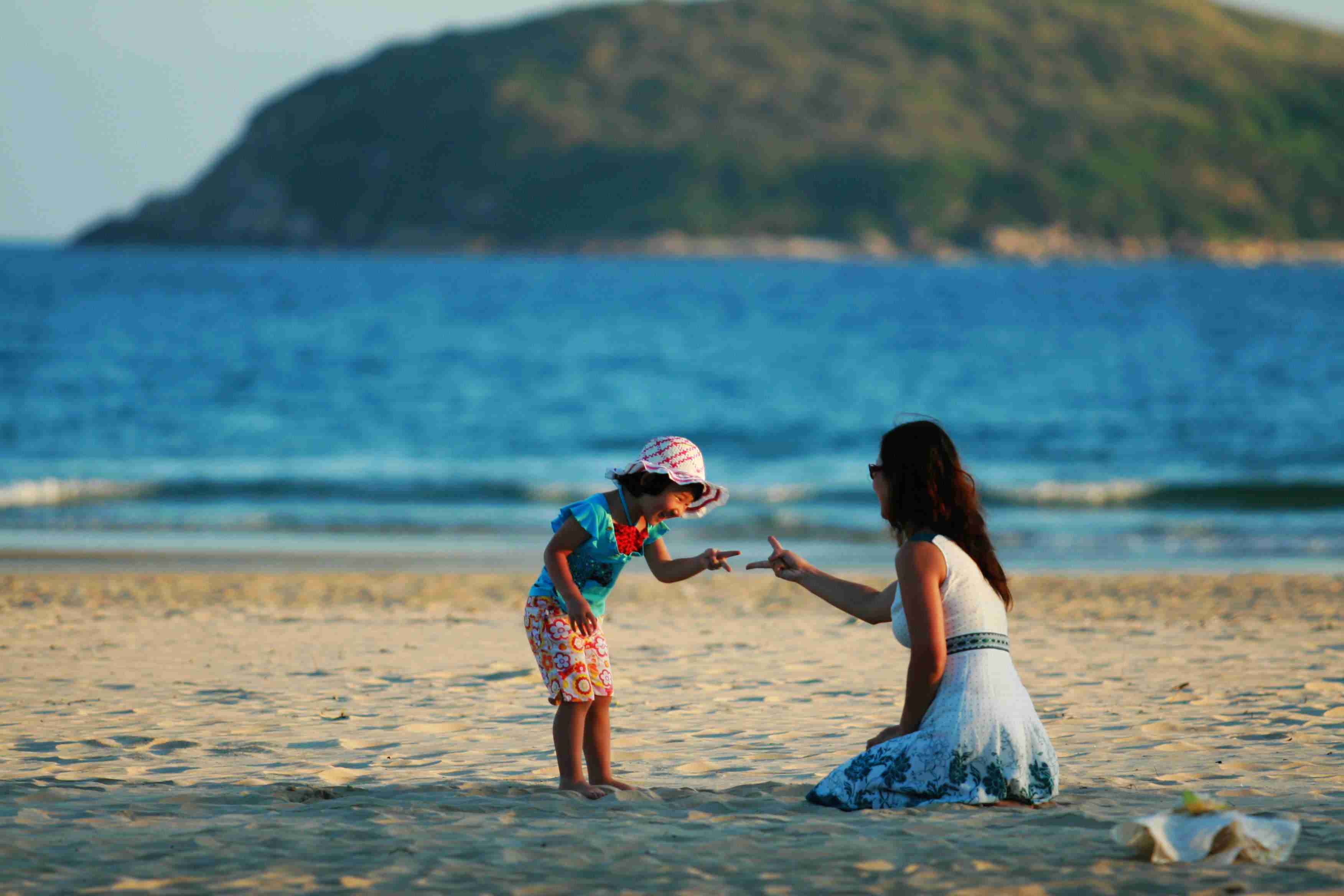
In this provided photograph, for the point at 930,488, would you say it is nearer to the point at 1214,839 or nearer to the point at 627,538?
the point at 627,538

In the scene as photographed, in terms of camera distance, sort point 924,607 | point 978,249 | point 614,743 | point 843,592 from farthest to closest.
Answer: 1. point 978,249
2. point 614,743
3. point 843,592
4. point 924,607

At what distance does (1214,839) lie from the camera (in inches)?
173

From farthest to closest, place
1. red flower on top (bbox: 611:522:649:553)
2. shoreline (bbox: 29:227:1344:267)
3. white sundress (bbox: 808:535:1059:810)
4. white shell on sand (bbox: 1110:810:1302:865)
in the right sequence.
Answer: shoreline (bbox: 29:227:1344:267) < red flower on top (bbox: 611:522:649:553) < white sundress (bbox: 808:535:1059:810) < white shell on sand (bbox: 1110:810:1302:865)

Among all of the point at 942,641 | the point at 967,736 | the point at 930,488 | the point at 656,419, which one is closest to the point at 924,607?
the point at 942,641

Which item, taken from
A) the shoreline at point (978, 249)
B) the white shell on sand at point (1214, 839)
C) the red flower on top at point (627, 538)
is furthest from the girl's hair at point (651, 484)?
the shoreline at point (978, 249)

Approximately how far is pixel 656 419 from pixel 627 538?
25892mm

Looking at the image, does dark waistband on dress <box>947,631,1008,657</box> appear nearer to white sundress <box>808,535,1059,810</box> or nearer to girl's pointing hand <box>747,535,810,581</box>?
white sundress <box>808,535,1059,810</box>

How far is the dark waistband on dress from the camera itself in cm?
479

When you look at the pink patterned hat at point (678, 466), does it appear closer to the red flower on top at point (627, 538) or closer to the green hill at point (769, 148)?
the red flower on top at point (627, 538)

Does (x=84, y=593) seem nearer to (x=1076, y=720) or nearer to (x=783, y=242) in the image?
(x=1076, y=720)

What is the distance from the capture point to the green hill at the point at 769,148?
162500 millimetres

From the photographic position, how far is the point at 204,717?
685 centimetres

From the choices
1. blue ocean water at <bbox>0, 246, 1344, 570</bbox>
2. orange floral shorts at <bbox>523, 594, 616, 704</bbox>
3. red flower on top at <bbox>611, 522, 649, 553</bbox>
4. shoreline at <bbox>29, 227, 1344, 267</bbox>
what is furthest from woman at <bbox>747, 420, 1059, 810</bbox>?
shoreline at <bbox>29, 227, 1344, 267</bbox>

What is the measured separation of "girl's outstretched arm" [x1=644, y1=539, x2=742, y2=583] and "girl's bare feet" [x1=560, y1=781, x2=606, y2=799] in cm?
80
